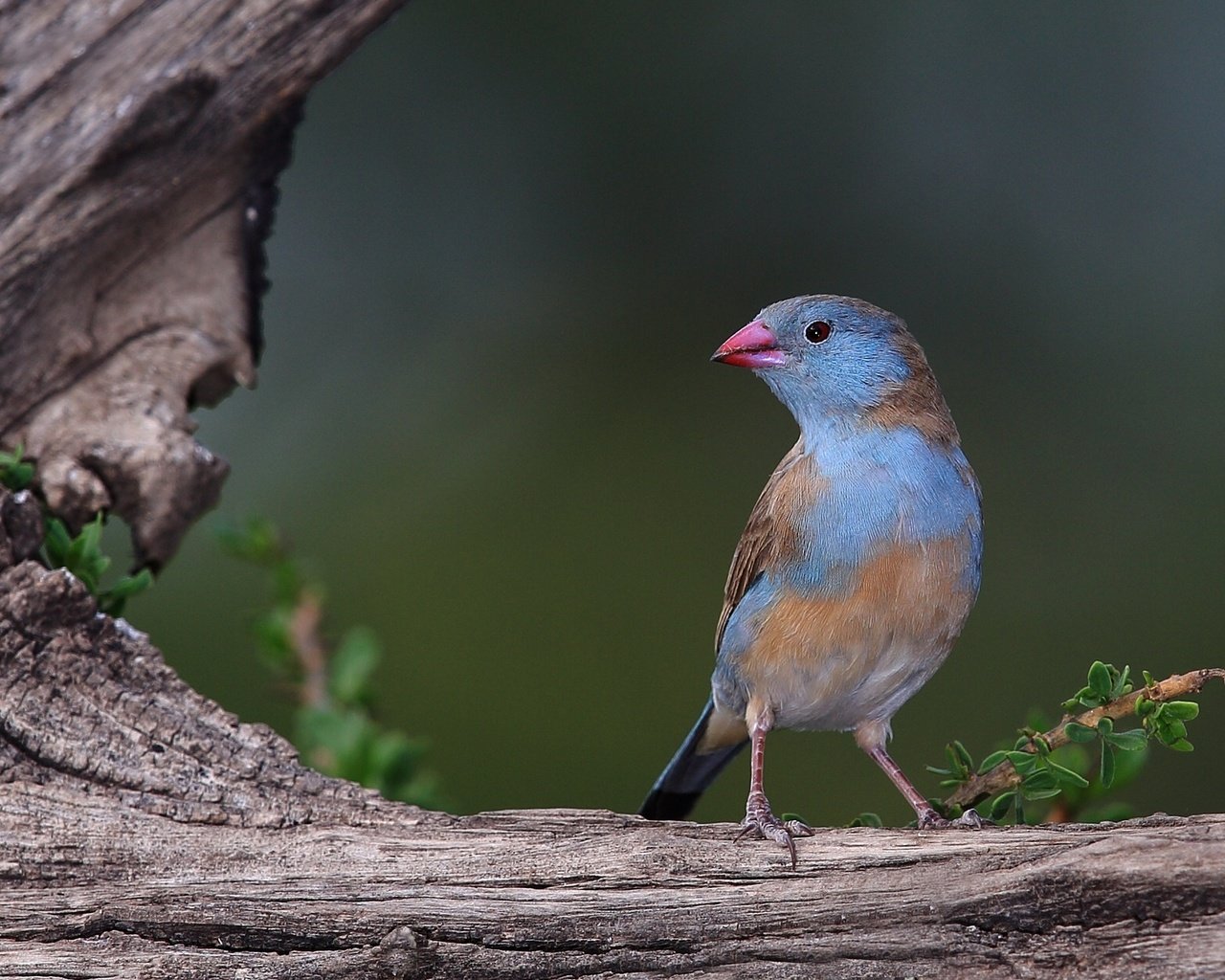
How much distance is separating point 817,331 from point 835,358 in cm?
9

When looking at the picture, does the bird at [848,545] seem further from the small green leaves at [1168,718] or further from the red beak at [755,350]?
the small green leaves at [1168,718]

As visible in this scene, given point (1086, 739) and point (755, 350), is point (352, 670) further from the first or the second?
point (1086, 739)

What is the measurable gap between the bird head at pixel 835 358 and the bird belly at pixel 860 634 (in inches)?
16.3

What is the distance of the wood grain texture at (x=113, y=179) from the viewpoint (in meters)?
3.38

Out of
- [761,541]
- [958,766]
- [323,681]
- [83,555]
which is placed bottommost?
[958,766]

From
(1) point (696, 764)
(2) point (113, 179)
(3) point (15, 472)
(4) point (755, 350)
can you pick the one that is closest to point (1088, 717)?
(4) point (755, 350)

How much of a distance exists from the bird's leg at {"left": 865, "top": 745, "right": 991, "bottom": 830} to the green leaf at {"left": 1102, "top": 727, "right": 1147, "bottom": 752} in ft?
1.26

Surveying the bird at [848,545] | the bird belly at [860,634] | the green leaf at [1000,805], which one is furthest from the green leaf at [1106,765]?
the bird belly at [860,634]

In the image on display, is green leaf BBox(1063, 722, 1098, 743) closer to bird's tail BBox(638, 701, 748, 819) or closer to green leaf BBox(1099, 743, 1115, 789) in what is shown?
green leaf BBox(1099, 743, 1115, 789)

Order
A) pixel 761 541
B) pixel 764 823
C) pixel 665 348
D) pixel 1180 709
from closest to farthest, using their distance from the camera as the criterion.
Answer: pixel 1180 709 < pixel 764 823 < pixel 761 541 < pixel 665 348

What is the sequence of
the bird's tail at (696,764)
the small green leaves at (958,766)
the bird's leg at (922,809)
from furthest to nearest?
1. the bird's tail at (696,764)
2. the bird's leg at (922,809)
3. the small green leaves at (958,766)

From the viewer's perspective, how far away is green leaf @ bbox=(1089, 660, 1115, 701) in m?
2.45

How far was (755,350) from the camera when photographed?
11.3 feet

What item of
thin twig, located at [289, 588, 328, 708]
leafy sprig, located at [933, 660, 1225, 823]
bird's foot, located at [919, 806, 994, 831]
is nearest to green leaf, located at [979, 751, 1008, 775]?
leafy sprig, located at [933, 660, 1225, 823]
